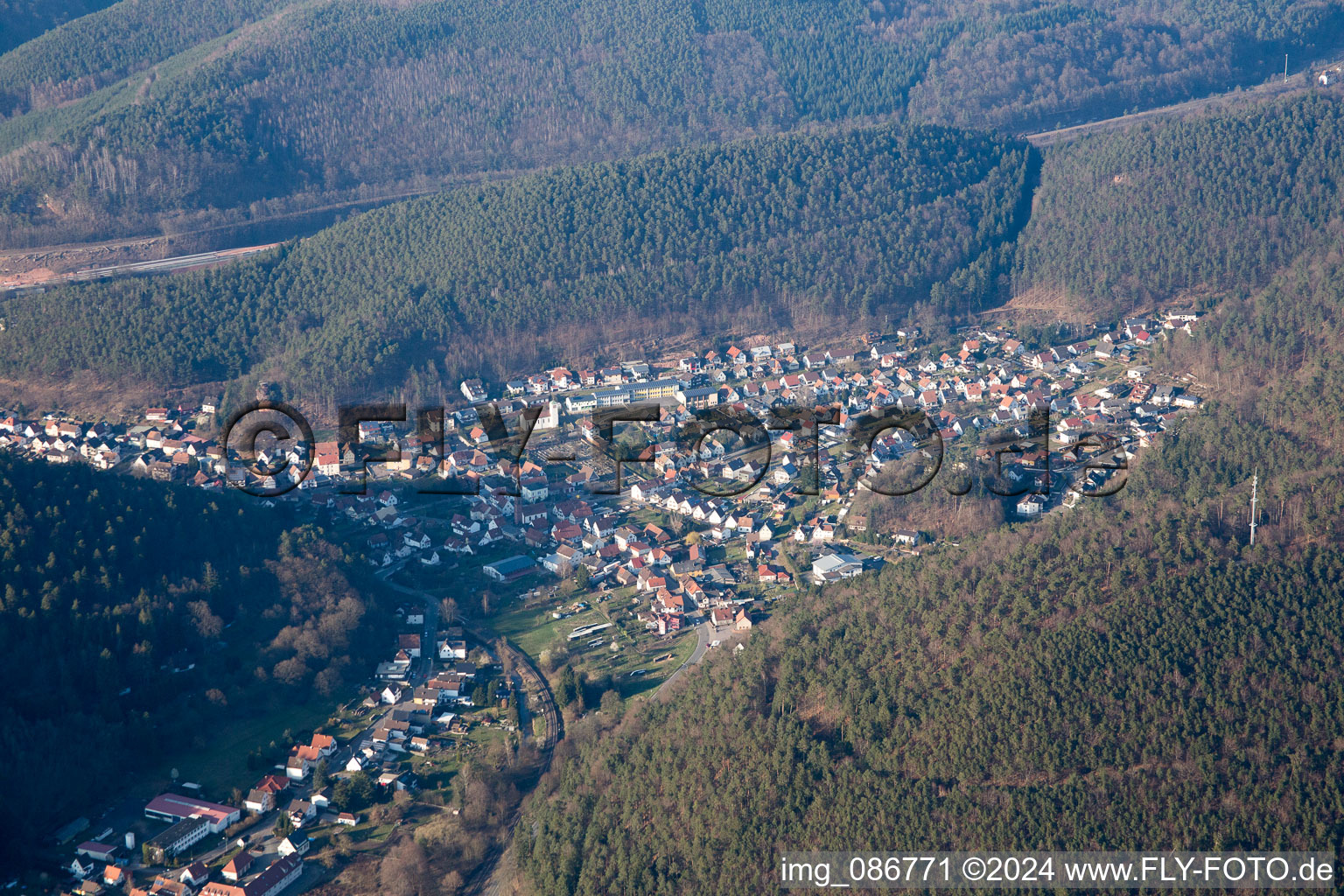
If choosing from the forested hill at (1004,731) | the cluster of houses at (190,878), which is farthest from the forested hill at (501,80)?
the forested hill at (1004,731)

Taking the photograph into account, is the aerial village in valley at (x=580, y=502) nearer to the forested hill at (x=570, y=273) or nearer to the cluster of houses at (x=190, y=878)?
the cluster of houses at (x=190, y=878)

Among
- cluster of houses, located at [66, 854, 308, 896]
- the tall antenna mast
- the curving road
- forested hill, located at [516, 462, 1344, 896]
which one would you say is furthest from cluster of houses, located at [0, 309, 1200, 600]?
cluster of houses, located at [66, 854, 308, 896]

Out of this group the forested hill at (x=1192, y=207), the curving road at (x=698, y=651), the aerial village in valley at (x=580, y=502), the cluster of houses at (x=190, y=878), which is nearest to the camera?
the cluster of houses at (x=190, y=878)

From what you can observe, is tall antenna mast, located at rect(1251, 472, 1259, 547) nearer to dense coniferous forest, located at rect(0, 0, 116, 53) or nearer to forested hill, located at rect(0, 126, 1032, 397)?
forested hill, located at rect(0, 126, 1032, 397)

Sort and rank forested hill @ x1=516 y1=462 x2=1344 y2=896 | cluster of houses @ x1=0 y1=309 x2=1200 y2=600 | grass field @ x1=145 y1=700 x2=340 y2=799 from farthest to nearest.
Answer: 1. cluster of houses @ x1=0 y1=309 x2=1200 y2=600
2. grass field @ x1=145 y1=700 x2=340 y2=799
3. forested hill @ x1=516 y1=462 x2=1344 y2=896

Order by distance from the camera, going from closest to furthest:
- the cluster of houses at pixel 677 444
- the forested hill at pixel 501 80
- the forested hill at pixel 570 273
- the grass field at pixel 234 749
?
1. the grass field at pixel 234 749
2. the cluster of houses at pixel 677 444
3. the forested hill at pixel 570 273
4. the forested hill at pixel 501 80

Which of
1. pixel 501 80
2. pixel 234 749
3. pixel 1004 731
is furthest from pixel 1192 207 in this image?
pixel 234 749

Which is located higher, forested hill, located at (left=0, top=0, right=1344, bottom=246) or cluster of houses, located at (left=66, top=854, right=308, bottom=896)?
forested hill, located at (left=0, top=0, right=1344, bottom=246)
